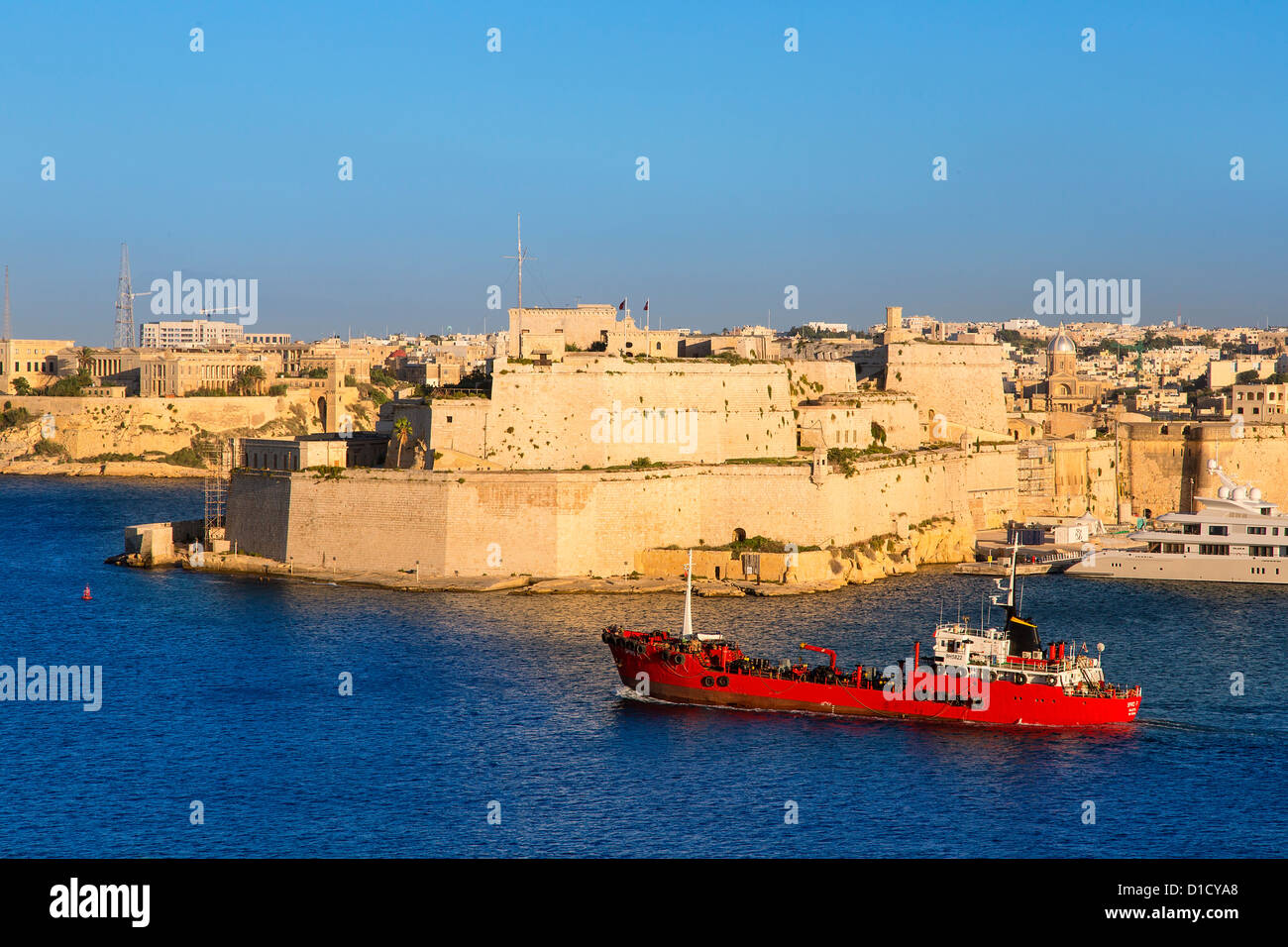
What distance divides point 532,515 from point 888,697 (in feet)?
50.3

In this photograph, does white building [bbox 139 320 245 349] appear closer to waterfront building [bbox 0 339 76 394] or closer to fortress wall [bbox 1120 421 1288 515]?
waterfront building [bbox 0 339 76 394]

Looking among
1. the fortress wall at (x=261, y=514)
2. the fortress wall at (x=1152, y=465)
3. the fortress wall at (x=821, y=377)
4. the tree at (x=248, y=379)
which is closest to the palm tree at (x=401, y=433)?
the fortress wall at (x=261, y=514)

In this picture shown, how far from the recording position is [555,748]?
77.5ft

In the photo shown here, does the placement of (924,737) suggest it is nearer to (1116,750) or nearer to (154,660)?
(1116,750)

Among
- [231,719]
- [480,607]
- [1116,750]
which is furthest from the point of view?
[480,607]

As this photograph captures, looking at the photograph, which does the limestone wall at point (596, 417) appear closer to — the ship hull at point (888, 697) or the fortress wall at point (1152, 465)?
the ship hull at point (888, 697)

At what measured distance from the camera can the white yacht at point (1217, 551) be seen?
142 feet

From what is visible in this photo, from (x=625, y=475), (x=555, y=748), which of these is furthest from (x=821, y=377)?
(x=555, y=748)

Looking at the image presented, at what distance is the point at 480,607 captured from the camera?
3575 centimetres

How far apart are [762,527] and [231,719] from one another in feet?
63.5

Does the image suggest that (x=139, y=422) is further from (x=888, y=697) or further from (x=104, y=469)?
(x=888, y=697)
